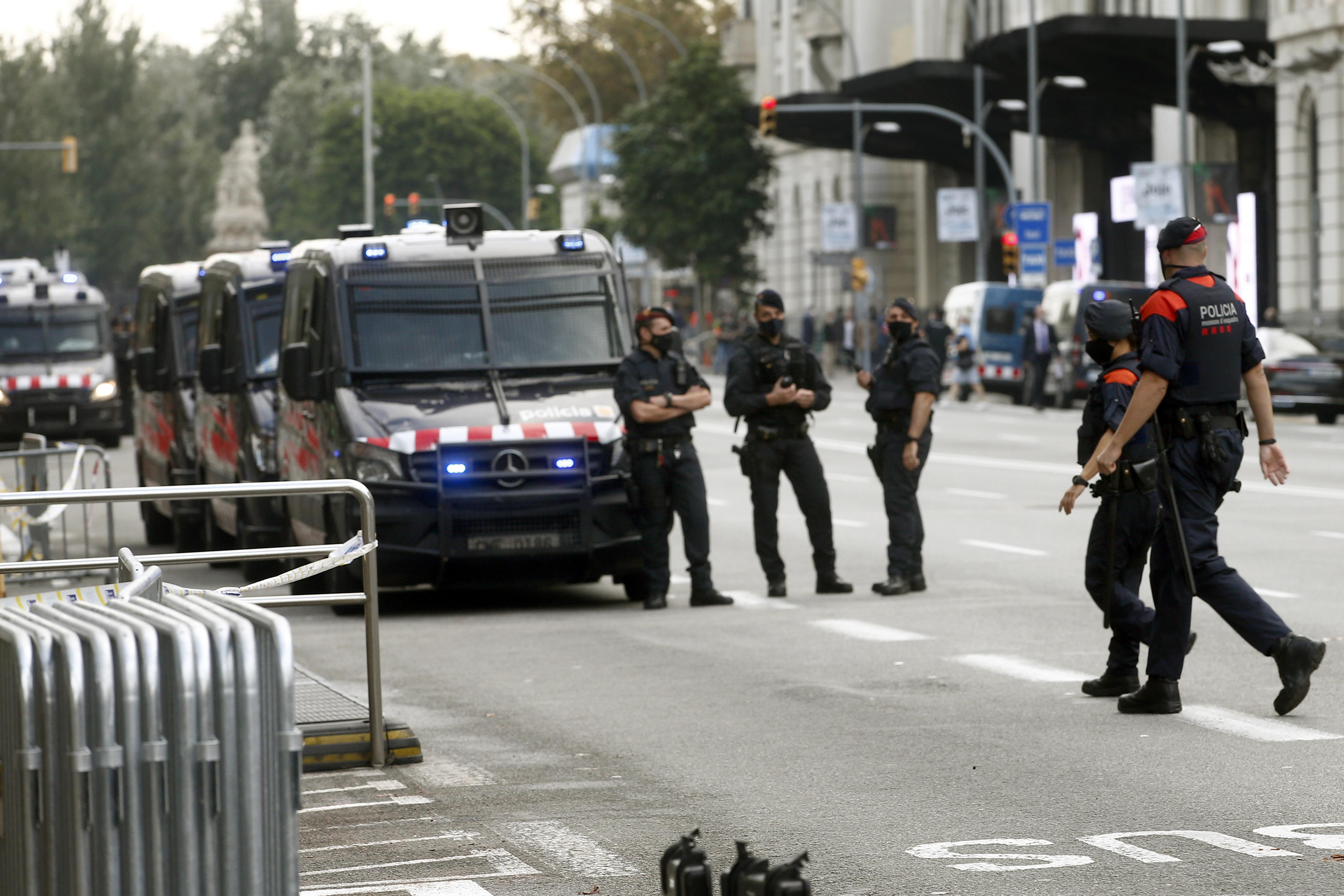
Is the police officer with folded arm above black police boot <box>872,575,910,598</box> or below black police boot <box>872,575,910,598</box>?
above

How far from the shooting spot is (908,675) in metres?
10.2

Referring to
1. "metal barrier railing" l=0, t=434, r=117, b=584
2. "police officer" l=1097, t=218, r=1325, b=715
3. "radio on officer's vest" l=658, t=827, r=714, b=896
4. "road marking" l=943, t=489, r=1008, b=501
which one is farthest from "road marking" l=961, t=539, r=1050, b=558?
"radio on officer's vest" l=658, t=827, r=714, b=896

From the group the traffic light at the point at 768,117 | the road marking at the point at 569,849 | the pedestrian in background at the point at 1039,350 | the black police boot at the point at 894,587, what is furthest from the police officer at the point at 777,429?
the traffic light at the point at 768,117

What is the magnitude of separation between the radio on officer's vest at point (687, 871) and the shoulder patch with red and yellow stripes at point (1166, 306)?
4.58 meters

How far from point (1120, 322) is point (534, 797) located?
3.17 metres

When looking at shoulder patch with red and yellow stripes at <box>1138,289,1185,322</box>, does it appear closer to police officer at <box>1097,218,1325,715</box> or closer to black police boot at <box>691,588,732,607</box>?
police officer at <box>1097,218,1325,715</box>

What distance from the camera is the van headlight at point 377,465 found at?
511 inches

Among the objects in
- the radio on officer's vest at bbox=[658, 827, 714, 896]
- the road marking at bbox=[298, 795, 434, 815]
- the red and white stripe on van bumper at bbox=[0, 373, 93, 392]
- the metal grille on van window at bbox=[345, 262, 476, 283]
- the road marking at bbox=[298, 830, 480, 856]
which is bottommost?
the road marking at bbox=[298, 795, 434, 815]

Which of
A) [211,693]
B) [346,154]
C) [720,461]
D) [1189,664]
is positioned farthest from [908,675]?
[346,154]

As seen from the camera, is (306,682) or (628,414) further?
(628,414)

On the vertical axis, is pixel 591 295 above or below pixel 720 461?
above

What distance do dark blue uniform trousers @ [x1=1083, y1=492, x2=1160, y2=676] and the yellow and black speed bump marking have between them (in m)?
2.65

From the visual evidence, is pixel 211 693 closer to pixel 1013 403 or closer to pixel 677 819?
pixel 677 819

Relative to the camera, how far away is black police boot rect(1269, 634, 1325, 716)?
847cm
